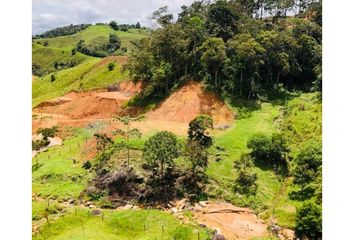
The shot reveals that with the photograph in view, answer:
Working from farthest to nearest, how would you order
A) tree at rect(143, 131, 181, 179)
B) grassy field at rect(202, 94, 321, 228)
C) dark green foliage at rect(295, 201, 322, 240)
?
tree at rect(143, 131, 181, 179)
grassy field at rect(202, 94, 321, 228)
dark green foliage at rect(295, 201, 322, 240)

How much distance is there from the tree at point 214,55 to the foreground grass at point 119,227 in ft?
79.4

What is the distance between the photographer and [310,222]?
2909 centimetres

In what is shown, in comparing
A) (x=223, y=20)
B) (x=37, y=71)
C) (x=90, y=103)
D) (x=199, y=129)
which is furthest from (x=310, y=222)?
(x=37, y=71)

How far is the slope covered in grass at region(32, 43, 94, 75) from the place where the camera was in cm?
12256

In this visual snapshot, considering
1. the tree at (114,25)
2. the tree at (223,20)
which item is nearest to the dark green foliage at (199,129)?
the tree at (223,20)

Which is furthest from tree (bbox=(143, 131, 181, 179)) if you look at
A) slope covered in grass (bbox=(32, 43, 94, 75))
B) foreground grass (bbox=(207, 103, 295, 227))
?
slope covered in grass (bbox=(32, 43, 94, 75))

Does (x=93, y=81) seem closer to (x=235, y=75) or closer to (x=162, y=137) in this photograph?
(x=235, y=75)

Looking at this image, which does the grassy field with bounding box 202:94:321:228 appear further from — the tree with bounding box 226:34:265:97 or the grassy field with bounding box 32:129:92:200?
the grassy field with bounding box 32:129:92:200

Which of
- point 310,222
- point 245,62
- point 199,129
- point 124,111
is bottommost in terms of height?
point 310,222

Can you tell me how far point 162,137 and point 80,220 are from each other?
984 cm

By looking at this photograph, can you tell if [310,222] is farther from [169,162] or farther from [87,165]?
[87,165]

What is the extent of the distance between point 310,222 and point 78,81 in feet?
214

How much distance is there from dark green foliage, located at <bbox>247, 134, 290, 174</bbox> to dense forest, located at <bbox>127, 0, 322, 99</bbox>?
14.0m

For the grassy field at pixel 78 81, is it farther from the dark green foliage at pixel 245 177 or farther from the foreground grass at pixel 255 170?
the dark green foliage at pixel 245 177
